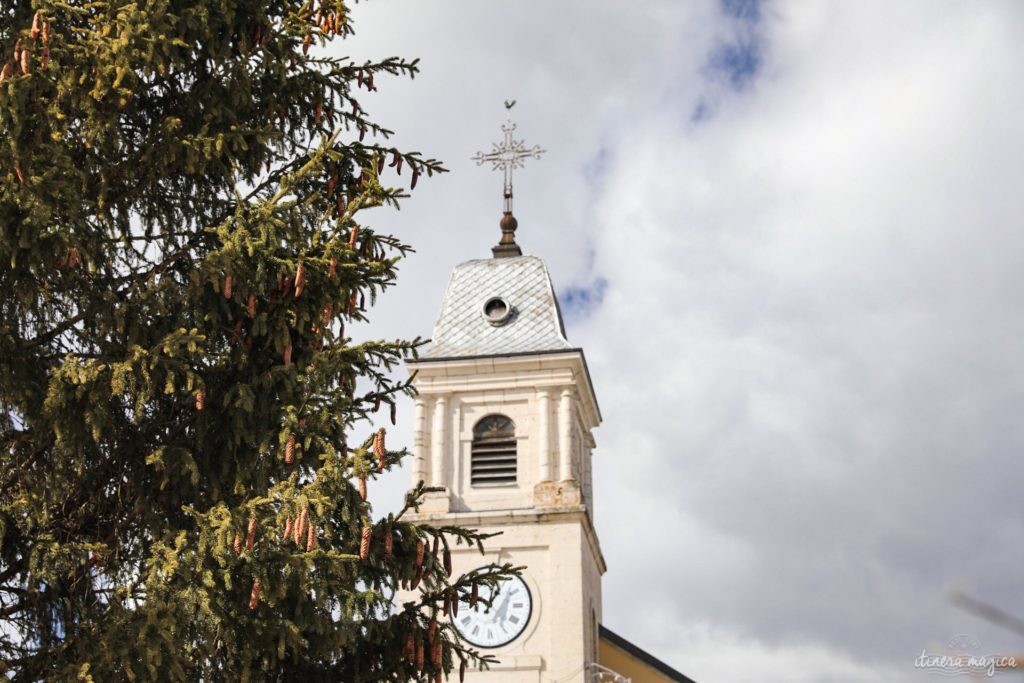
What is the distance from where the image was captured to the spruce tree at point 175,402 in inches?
262

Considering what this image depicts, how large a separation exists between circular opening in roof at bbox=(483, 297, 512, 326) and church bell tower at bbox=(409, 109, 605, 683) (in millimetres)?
29

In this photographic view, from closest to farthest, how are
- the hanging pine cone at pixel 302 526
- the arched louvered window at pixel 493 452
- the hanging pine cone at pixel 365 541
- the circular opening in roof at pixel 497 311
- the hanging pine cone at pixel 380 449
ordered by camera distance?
the hanging pine cone at pixel 302 526, the hanging pine cone at pixel 365 541, the hanging pine cone at pixel 380 449, the arched louvered window at pixel 493 452, the circular opening in roof at pixel 497 311

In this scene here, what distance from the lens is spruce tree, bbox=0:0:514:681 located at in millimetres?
6652

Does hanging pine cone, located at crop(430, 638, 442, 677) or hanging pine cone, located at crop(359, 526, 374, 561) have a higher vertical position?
hanging pine cone, located at crop(359, 526, 374, 561)

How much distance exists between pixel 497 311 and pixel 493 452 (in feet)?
13.3

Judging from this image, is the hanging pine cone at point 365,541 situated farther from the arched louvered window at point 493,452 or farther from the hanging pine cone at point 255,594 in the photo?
the arched louvered window at point 493,452

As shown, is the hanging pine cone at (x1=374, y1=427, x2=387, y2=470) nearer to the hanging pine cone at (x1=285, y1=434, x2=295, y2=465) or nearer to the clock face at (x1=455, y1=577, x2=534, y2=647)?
the hanging pine cone at (x1=285, y1=434, x2=295, y2=465)

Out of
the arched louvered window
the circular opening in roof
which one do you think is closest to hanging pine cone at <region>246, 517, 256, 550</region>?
the arched louvered window

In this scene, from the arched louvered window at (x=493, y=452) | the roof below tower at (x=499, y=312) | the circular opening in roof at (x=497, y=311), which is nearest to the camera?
the arched louvered window at (x=493, y=452)

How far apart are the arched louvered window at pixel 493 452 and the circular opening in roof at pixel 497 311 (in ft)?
9.21

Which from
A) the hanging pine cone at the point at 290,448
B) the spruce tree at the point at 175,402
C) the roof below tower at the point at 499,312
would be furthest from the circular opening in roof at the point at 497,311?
the hanging pine cone at the point at 290,448

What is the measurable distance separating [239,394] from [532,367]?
69.5 ft

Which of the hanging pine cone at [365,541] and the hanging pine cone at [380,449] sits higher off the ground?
the hanging pine cone at [380,449]

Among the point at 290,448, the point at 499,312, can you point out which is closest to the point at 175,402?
the point at 290,448
